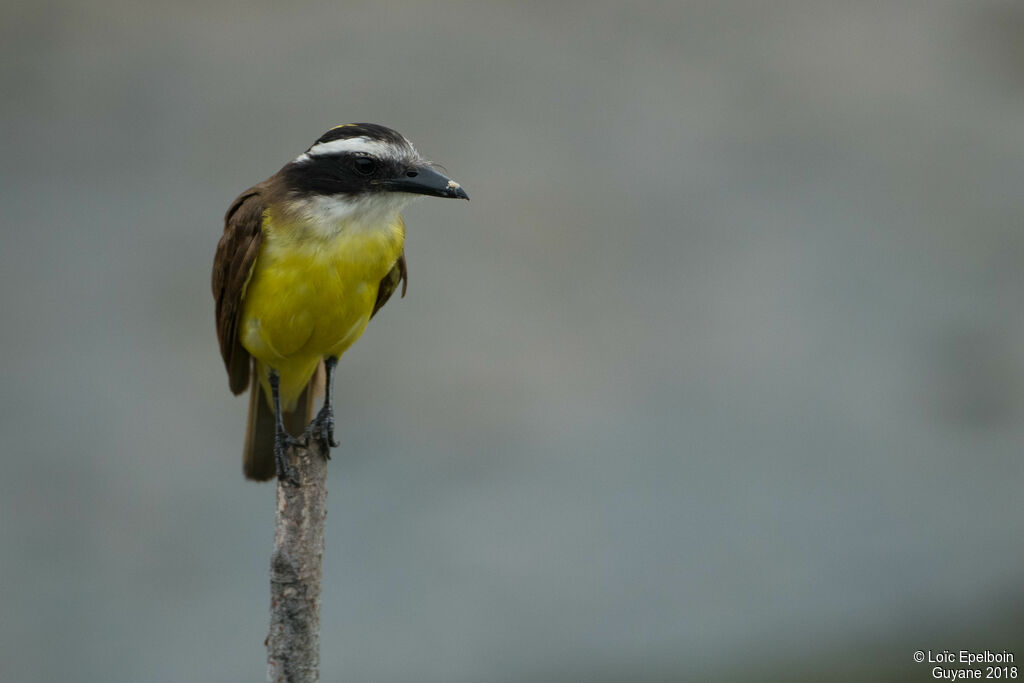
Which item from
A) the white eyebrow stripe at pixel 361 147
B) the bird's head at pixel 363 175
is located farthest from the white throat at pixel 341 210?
the white eyebrow stripe at pixel 361 147

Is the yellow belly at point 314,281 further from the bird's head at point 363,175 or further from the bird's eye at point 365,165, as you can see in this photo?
the bird's eye at point 365,165

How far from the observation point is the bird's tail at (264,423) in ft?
17.1

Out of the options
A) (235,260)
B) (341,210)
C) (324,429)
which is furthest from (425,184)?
(324,429)

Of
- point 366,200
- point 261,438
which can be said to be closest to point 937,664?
point 261,438

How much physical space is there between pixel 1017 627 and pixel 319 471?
7.70 m

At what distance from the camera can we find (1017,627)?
959 cm

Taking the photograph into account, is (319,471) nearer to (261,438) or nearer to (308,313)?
(308,313)

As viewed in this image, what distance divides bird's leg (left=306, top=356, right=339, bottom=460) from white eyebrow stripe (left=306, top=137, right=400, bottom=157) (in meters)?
1.08

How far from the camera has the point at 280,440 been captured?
485cm

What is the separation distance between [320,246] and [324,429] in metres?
0.73

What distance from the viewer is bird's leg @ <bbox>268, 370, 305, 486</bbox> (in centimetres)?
418

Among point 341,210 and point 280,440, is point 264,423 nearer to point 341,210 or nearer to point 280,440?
point 280,440

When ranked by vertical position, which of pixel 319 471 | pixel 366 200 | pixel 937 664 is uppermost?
pixel 366 200

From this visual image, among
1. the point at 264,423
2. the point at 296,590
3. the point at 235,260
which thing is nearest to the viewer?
the point at 296,590
